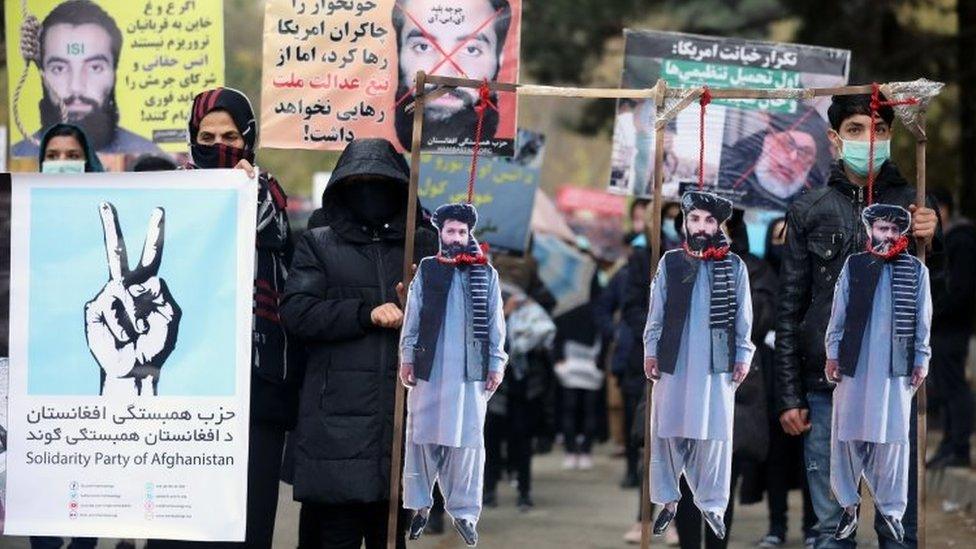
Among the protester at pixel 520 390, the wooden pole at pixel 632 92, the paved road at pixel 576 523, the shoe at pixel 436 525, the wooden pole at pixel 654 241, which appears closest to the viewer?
the wooden pole at pixel 632 92

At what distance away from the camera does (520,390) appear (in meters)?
12.8

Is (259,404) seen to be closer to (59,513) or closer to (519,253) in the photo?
(59,513)

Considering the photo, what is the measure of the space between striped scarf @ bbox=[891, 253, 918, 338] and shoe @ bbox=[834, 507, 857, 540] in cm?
68

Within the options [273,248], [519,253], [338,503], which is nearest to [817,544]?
[338,503]

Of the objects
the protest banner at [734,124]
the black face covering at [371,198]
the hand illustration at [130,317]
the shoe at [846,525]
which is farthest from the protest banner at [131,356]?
the protest banner at [734,124]

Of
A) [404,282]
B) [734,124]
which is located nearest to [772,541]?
[734,124]

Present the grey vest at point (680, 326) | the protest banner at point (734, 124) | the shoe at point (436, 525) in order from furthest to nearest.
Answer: the shoe at point (436, 525)
the protest banner at point (734, 124)
the grey vest at point (680, 326)

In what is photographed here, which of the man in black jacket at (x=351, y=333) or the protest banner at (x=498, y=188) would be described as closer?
the man in black jacket at (x=351, y=333)

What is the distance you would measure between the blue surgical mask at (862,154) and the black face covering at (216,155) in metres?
2.14

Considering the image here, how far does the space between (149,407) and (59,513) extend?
0.47m

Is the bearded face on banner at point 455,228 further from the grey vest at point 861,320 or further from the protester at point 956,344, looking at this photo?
the protester at point 956,344

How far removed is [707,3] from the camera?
2556 centimetres

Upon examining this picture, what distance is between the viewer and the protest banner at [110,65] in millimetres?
9266

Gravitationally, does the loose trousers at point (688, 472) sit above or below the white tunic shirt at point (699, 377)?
below
